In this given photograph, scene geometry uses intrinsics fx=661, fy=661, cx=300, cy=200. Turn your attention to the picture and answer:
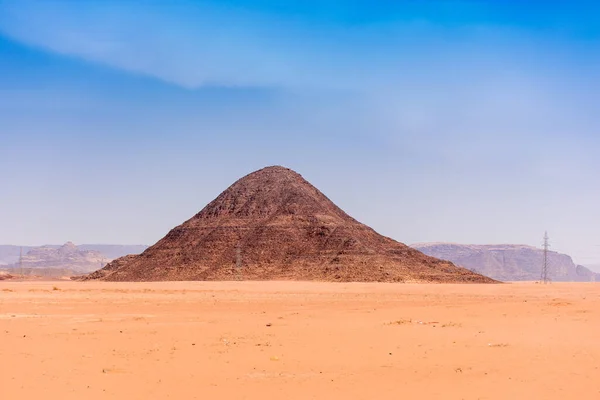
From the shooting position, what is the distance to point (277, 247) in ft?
402

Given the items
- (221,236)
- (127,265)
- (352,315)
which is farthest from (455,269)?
(352,315)

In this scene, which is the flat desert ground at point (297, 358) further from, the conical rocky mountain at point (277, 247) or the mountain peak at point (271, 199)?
the mountain peak at point (271, 199)

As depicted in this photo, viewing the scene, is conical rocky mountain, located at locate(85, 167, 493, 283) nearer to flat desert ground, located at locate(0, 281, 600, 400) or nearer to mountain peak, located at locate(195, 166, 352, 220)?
mountain peak, located at locate(195, 166, 352, 220)

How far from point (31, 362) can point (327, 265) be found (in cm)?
9713

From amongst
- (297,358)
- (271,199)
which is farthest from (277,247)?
(297,358)

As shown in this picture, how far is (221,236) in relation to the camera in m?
129

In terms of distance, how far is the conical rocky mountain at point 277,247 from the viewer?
11019 centimetres

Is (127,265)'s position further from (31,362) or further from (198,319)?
(31,362)

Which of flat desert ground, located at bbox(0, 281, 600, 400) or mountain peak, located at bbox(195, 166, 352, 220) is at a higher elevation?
mountain peak, located at bbox(195, 166, 352, 220)

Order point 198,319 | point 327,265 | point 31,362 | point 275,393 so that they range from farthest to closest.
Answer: point 327,265
point 198,319
point 31,362
point 275,393

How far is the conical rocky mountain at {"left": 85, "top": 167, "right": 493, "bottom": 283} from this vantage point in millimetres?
110188

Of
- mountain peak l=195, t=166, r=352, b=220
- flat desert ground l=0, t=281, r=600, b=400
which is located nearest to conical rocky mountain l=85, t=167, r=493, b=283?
mountain peak l=195, t=166, r=352, b=220

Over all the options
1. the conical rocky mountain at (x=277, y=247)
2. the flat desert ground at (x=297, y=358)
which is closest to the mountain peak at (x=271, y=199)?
the conical rocky mountain at (x=277, y=247)

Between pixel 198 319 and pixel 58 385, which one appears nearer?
pixel 58 385
